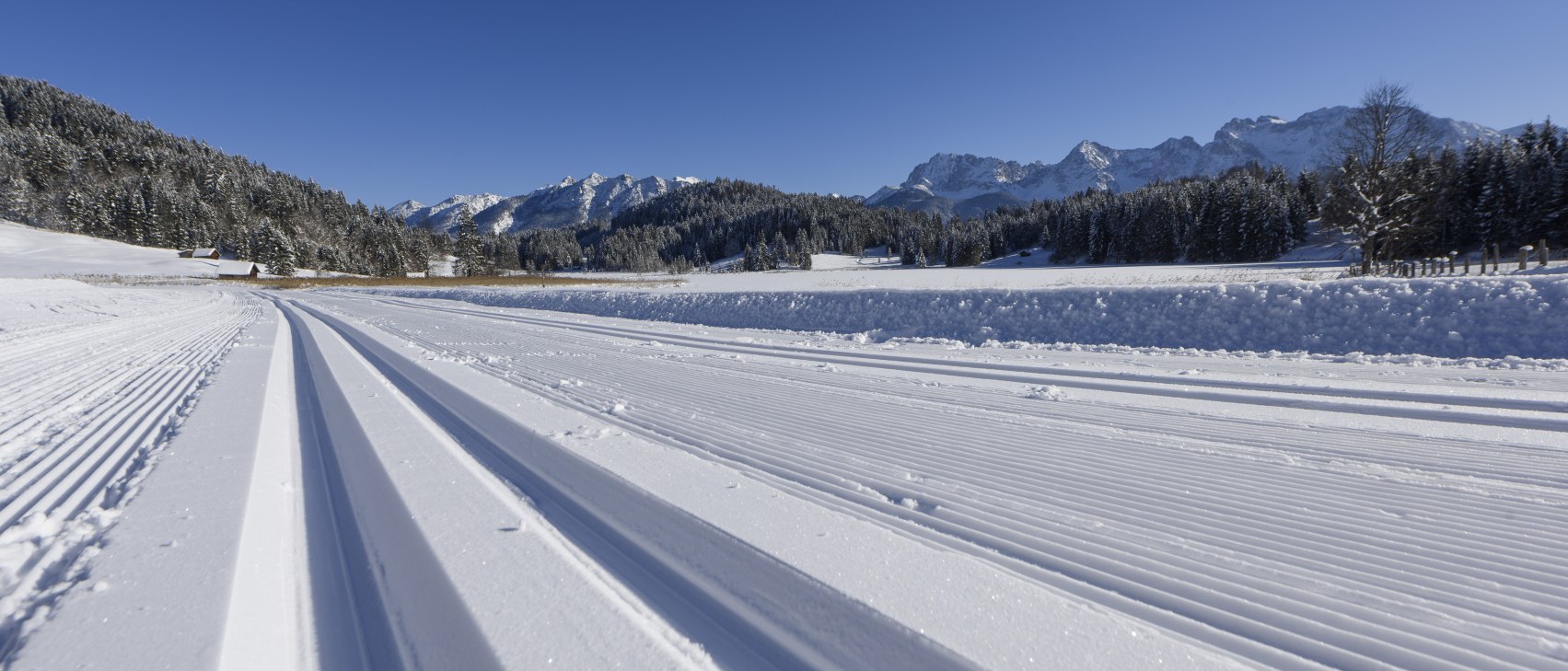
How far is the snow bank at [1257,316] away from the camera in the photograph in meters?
6.59

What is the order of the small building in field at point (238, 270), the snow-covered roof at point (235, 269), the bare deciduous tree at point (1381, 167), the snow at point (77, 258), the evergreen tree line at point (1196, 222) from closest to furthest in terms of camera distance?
the bare deciduous tree at point (1381, 167)
the evergreen tree line at point (1196, 222)
the snow at point (77, 258)
the small building in field at point (238, 270)
the snow-covered roof at point (235, 269)

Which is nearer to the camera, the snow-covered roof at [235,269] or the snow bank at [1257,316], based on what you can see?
the snow bank at [1257,316]

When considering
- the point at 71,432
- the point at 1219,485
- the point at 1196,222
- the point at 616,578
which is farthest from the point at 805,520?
the point at 1196,222

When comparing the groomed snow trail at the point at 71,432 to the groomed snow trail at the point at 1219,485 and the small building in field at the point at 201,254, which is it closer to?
the groomed snow trail at the point at 1219,485

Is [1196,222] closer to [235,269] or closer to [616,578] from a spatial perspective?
[616,578]

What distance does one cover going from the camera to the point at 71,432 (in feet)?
14.3

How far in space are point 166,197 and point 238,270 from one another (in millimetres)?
25171

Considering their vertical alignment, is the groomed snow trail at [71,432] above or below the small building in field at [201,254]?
below

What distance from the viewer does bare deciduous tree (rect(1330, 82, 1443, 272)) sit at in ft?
60.7

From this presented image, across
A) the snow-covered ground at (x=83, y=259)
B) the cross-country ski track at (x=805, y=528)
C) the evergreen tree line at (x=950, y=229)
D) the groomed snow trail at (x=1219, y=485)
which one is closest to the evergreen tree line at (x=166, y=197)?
the snow-covered ground at (x=83, y=259)

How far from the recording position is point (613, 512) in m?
2.81

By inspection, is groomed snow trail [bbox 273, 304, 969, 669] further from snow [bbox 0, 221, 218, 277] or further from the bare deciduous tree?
snow [bbox 0, 221, 218, 277]

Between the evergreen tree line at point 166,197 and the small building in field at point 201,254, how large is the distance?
116 inches

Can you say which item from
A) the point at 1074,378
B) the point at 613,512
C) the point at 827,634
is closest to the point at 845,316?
the point at 1074,378
